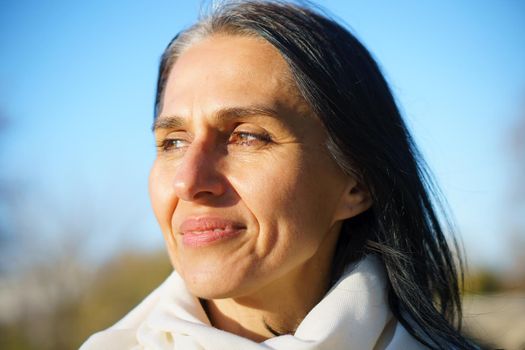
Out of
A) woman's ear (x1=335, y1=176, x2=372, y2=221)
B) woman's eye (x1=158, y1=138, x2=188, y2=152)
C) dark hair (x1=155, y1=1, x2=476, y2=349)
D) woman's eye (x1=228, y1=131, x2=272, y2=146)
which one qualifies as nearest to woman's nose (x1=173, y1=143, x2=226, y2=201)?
woman's eye (x1=228, y1=131, x2=272, y2=146)

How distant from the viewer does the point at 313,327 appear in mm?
2053

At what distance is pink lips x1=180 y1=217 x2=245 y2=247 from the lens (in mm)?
2051

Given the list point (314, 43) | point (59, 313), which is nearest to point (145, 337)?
point (314, 43)

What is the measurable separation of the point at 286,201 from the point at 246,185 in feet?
0.57

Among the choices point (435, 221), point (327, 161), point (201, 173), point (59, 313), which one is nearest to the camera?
point (201, 173)

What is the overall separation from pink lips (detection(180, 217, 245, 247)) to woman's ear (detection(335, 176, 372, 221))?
55cm

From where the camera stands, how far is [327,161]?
2270mm

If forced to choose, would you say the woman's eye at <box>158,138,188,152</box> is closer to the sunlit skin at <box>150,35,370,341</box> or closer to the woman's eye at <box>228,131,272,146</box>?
the sunlit skin at <box>150,35,370,341</box>

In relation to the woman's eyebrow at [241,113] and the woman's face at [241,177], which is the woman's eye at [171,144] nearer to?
the woman's face at [241,177]

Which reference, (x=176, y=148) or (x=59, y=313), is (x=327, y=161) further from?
(x=59, y=313)

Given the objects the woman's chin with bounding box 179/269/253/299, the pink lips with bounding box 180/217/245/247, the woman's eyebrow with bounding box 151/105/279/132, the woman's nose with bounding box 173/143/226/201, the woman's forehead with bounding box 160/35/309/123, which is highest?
the woman's forehead with bounding box 160/35/309/123

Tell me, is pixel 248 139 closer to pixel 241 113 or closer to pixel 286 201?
pixel 241 113

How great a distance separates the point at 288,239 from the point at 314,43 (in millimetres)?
861

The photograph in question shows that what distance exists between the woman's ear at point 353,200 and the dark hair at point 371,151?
4 centimetres
